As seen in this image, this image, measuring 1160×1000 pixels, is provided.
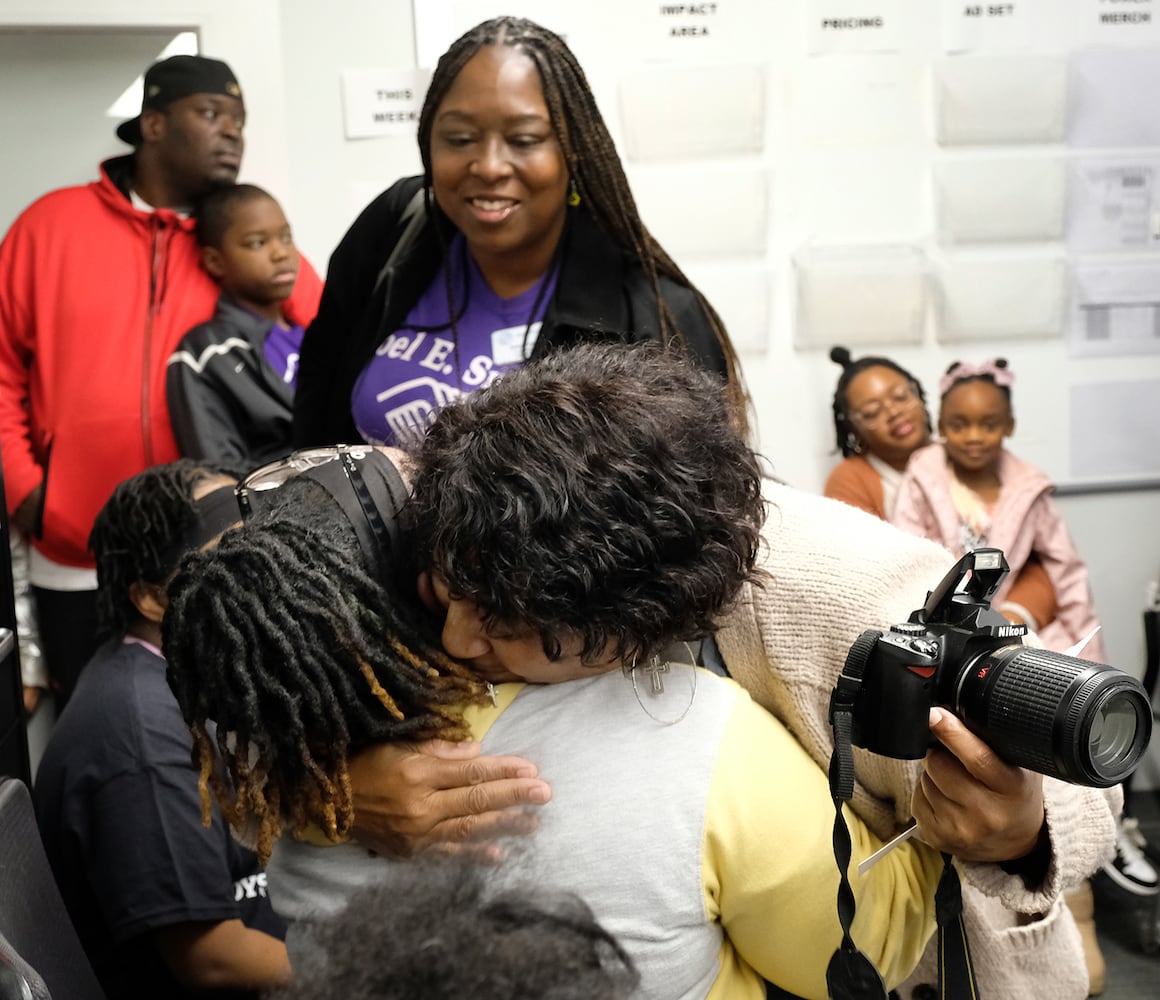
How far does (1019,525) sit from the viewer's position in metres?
2.63

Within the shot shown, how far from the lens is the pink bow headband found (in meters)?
2.69

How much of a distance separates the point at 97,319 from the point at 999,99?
6.81ft

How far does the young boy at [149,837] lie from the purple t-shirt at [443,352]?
26 centimetres

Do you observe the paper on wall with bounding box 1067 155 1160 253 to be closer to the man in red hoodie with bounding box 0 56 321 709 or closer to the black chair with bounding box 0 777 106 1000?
the man in red hoodie with bounding box 0 56 321 709

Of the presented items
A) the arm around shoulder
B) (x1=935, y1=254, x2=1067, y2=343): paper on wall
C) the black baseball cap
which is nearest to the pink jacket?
(x1=935, y1=254, x2=1067, y2=343): paper on wall

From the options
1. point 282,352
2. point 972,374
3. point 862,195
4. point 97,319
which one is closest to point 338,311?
point 282,352

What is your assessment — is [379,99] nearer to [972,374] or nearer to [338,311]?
[338,311]

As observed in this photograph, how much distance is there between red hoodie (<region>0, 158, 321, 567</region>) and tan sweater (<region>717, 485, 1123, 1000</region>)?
1726mm

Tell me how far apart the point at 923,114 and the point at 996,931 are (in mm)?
2156

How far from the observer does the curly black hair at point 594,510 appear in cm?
77

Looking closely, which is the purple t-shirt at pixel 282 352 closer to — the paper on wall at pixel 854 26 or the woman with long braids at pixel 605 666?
the paper on wall at pixel 854 26

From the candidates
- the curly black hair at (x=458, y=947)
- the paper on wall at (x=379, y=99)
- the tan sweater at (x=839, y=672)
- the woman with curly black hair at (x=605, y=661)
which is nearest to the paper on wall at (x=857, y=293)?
the paper on wall at (x=379, y=99)

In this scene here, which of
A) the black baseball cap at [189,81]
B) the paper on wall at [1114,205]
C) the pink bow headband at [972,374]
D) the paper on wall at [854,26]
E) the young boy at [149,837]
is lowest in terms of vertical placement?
the young boy at [149,837]

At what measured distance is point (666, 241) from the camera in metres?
2.62
